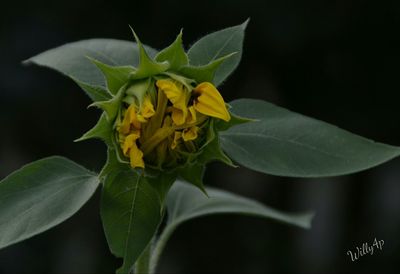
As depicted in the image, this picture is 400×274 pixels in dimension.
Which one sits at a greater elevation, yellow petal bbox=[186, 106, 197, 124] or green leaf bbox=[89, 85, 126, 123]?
yellow petal bbox=[186, 106, 197, 124]

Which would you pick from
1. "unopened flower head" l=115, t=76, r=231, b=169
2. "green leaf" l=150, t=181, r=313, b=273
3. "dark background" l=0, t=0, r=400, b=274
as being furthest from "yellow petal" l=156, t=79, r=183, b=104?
"dark background" l=0, t=0, r=400, b=274

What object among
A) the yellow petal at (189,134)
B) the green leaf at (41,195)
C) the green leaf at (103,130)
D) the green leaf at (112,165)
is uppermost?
the yellow petal at (189,134)

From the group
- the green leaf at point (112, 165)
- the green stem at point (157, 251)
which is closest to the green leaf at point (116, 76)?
the green leaf at point (112, 165)

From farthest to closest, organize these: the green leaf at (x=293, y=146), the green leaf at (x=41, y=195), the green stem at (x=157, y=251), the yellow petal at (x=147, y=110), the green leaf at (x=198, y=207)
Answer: the green leaf at (x=198, y=207)
the green stem at (x=157, y=251)
the green leaf at (x=293, y=146)
the green leaf at (x=41, y=195)
the yellow petal at (x=147, y=110)

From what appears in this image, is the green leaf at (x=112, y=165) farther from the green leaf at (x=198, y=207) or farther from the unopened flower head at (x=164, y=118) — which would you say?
the green leaf at (x=198, y=207)

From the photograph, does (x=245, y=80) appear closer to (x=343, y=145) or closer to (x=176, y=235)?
(x=176, y=235)

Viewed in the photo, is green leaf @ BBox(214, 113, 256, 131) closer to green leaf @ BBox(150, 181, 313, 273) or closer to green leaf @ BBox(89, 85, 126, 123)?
green leaf @ BBox(89, 85, 126, 123)

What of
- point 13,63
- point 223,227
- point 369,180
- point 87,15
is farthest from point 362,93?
point 13,63
